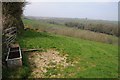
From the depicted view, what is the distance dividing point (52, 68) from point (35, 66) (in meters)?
0.80

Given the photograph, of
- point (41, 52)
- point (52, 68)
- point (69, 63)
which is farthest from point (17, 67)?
point (41, 52)

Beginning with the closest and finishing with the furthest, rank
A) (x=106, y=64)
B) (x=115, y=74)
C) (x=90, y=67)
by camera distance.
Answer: (x=115, y=74)
(x=90, y=67)
(x=106, y=64)

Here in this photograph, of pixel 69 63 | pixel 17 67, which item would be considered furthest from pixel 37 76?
pixel 69 63

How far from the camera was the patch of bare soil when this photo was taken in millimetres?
11171

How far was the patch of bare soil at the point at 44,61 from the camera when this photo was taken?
11.2m

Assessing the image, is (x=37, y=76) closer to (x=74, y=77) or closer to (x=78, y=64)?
(x=74, y=77)

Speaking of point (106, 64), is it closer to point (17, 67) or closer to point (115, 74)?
point (115, 74)

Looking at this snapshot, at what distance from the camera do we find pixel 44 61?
12.8m

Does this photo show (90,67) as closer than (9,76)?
No

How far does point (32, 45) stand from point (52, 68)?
5155mm

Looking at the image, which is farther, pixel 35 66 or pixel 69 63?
pixel 69 63

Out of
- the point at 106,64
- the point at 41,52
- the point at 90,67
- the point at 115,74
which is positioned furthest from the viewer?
the point at 41,52

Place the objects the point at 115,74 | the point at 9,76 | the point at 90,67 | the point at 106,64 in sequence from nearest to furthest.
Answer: the point at 9,76, the point at 115,74, the point at 90,67, the point at 106,64

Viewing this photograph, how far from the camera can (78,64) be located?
501 inches
